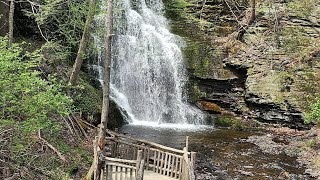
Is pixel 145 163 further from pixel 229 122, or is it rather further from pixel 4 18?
pixel 229 122

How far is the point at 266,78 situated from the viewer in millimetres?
22266

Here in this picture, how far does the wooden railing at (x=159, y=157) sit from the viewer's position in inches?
354

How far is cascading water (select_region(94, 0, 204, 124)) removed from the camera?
2200 centimetres

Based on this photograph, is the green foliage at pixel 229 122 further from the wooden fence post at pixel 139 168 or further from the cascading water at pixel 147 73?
the wooden fence post at pixel 139 168

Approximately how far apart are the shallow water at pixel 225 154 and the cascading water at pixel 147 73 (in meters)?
2.11

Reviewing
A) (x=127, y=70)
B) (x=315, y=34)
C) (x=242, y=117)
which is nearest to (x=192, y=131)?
(x=242, y=117)

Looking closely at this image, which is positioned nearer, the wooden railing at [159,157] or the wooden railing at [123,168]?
the wooden railing at [123,168]

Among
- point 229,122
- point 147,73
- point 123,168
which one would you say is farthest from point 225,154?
point 147,73

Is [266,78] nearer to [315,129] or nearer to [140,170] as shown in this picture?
[315,129]

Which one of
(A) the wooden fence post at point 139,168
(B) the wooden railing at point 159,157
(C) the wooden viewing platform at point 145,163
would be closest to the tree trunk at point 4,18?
(C) the wooden viewing platform at point 145,163

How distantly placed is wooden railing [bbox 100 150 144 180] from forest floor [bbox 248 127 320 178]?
7.32 meters

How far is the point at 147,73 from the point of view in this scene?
916 inches

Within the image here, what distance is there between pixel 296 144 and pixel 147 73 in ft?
33.8

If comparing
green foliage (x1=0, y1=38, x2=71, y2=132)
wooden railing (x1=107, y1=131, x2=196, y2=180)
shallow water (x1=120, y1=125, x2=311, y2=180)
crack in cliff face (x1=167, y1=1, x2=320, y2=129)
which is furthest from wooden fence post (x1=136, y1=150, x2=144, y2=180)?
crack in cliff face (x1=167, y1=1, x2=320, y2=129)
